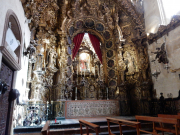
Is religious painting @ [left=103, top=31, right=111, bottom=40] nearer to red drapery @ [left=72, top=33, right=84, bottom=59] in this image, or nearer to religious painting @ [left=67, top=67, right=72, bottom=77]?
red drapery @ [left=72, top=33, right=84, bottom=59]

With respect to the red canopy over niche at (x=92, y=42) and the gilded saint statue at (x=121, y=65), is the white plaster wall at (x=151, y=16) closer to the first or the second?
the gilded saint statue at (x=121, y=65)

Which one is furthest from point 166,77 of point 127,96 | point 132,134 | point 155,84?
point 132,134

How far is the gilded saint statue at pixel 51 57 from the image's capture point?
33.8 feet

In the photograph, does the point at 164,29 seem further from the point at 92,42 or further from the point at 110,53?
the point at 92,42

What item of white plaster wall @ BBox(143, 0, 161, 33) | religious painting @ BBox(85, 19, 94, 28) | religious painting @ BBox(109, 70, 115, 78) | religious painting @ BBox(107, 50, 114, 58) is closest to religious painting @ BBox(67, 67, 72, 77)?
religious painting @ BBox(109, 70, 115, 78)

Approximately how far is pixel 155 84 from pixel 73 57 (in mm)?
6577

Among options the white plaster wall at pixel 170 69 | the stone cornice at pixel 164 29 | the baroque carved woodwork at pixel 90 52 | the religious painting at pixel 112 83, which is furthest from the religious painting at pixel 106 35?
the white plaster wall at pixel 170 69

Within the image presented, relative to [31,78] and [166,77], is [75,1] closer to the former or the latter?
[31,78]

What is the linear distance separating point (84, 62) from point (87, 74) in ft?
3.78

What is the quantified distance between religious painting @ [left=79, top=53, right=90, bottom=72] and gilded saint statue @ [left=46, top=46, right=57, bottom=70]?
2.63 meters

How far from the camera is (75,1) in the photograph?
496 inches

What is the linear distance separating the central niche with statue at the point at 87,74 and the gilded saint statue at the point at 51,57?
1.96m

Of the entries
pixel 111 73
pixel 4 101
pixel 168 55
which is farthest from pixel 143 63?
pixel 4 101

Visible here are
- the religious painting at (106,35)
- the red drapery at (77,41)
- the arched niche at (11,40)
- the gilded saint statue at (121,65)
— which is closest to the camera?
the arched niche at (11,40)
